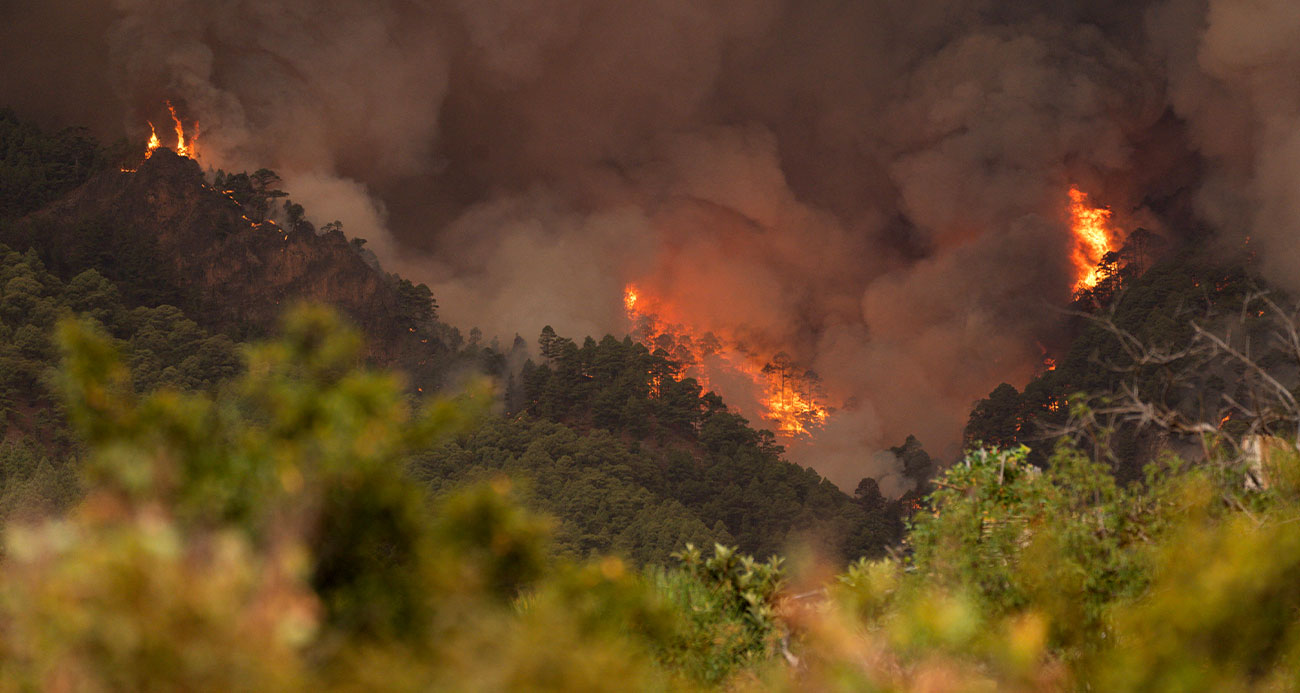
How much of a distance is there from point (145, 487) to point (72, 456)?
6380cm

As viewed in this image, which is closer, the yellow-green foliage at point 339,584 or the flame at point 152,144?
the yellow-green foliage at point 339,584

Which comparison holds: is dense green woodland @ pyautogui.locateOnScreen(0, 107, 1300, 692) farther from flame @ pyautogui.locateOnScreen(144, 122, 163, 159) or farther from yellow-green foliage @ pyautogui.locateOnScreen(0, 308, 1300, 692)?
flame @ pyautogui.locateOnScreen(144, 122, 163, 159)

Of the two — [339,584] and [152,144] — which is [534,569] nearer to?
[339,584]

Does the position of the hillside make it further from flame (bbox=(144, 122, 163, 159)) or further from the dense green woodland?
the dense green woodland

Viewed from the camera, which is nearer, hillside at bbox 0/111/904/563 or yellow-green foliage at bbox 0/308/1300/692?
yellow-green foliage at bbox 0/308/1300/692

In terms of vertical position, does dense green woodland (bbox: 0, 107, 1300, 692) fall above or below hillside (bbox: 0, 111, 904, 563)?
below

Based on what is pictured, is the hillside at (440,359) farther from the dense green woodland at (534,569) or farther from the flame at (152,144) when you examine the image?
the dense green woodland at (534,569)

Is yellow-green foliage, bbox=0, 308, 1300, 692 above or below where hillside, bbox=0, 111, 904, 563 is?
below

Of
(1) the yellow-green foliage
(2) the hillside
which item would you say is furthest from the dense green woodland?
(2) the hillside

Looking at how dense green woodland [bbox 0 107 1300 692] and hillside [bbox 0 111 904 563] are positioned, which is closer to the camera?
dense green woodland [bbox 0 107 1300 692]

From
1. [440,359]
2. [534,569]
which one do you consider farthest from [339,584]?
[440,359]

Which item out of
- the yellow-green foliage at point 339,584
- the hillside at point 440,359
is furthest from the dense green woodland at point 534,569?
the hillside at point 440,359

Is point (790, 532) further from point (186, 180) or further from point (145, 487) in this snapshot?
point (145, 487)

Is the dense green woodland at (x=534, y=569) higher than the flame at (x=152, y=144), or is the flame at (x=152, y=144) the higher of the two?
the flame at (x=152, y=144)
